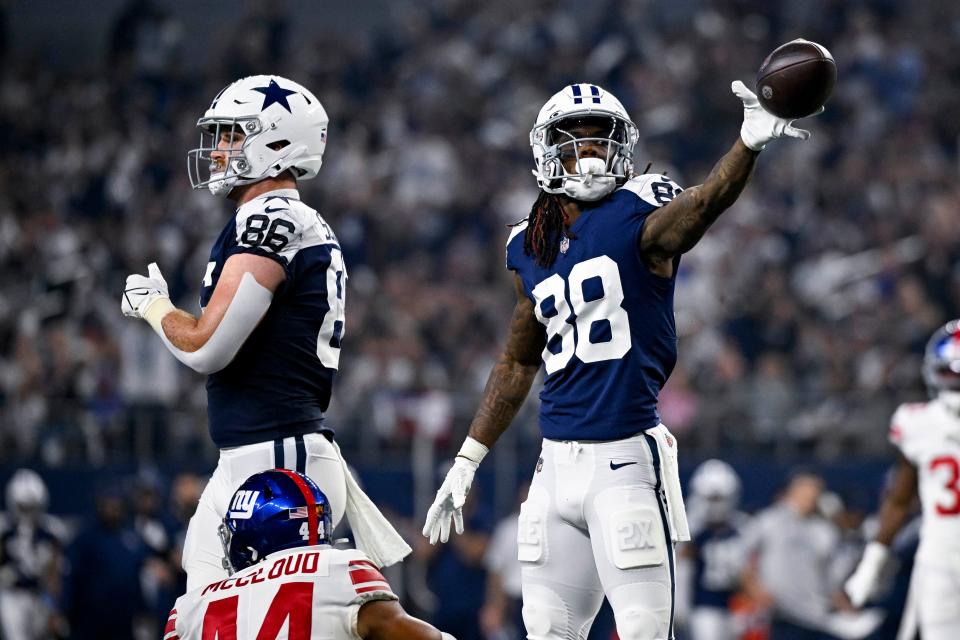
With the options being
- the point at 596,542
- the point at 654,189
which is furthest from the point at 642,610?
the point at 654,189

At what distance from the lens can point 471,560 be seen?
11.2 meters

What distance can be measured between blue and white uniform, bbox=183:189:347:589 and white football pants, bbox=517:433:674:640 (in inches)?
26.7

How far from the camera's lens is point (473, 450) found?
16.9 ft

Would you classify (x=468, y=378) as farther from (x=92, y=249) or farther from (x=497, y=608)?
(x=92, y=249)

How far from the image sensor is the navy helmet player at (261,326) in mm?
4676

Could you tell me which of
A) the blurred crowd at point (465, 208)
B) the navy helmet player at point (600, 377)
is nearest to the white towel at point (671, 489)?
the navy helmet player at point (600, 377)

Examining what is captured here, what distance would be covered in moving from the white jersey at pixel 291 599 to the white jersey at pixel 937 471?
12.9ft

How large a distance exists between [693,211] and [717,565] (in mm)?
6367

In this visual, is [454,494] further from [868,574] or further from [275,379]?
[868,574]

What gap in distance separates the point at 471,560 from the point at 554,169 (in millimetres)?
6806

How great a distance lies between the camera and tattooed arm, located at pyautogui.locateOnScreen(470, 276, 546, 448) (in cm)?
509

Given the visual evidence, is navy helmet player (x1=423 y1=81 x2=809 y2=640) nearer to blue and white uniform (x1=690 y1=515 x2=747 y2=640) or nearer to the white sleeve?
the white sleeve

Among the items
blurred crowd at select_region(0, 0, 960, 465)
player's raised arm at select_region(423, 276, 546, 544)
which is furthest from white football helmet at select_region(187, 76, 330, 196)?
blurred crowd at select_region(0, 0, 960, 465)

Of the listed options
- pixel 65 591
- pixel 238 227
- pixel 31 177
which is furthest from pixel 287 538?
pixel 31 177
